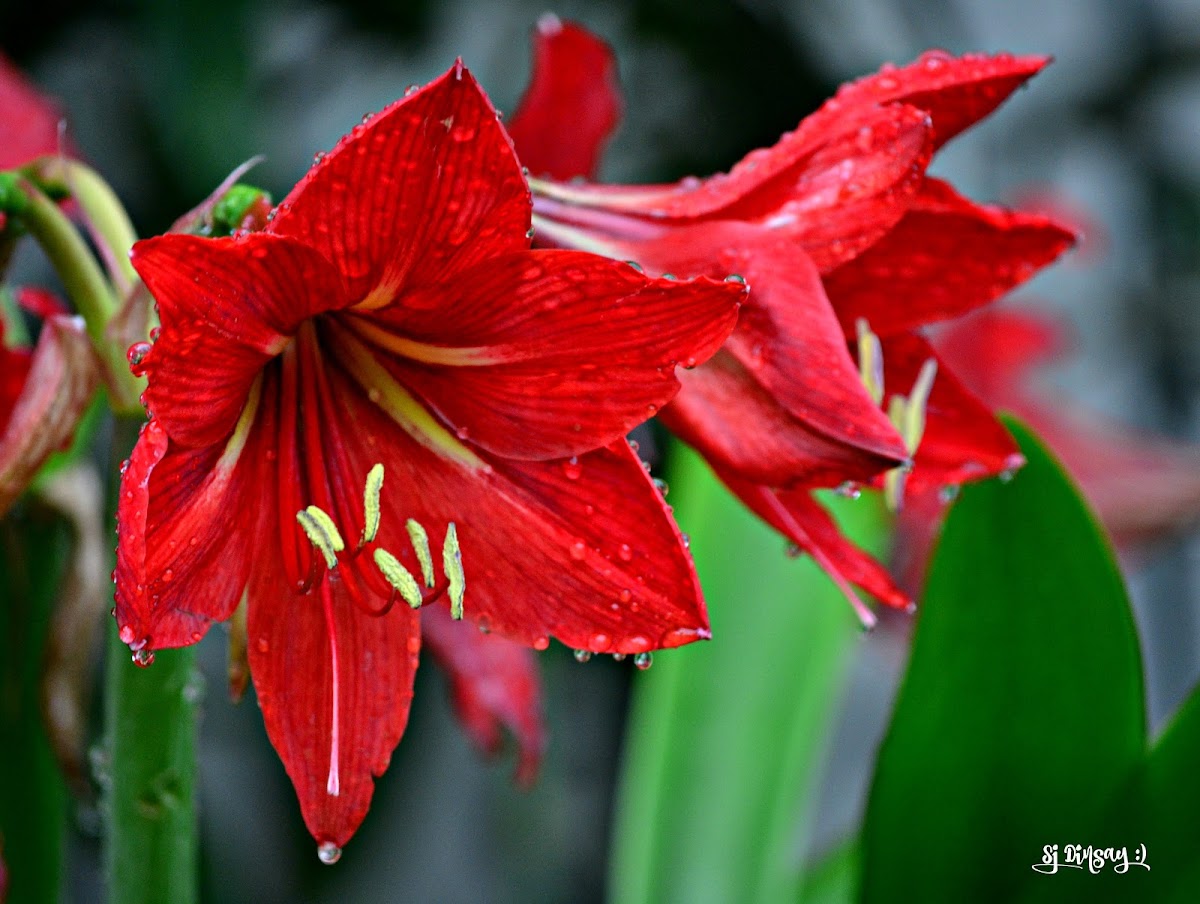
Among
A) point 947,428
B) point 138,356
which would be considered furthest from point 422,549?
point 947,428

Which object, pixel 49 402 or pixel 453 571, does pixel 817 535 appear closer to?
pixel 453 571

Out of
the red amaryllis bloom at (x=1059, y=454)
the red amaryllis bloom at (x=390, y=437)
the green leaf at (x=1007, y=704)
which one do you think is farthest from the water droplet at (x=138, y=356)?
the red amaryllis bloom at (x=1059, y=454)

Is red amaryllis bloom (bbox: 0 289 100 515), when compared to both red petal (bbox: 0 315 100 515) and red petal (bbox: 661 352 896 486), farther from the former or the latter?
red petal (bbox: 661 352 896 486)

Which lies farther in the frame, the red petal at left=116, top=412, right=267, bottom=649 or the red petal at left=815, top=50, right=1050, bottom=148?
the red petal at left=815, top=50, right=1050, bottom=148

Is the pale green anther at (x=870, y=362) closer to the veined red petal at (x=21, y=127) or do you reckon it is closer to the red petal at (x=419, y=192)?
the red petal at (x=419, y=192)

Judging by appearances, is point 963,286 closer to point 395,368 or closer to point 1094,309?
point 395,368

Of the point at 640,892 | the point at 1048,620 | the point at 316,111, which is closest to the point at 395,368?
the point at 1048,620

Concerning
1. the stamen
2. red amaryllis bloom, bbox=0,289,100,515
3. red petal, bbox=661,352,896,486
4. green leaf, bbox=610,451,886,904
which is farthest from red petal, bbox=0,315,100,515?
green leaf, bbox=610,451,886,904
